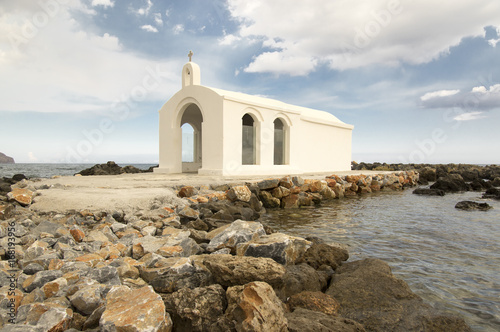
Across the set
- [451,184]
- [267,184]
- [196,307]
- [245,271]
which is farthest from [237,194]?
[451,184]

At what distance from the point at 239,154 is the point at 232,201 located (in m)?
5.80

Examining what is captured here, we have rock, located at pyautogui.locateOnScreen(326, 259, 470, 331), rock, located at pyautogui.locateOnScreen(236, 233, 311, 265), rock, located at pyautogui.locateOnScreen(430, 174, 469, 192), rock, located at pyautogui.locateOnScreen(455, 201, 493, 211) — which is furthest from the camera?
rock, located at pyautogui.locateOnScreen(430, 174, 469, 192)

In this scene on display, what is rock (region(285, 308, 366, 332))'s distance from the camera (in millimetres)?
2538

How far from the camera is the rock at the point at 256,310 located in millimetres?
2398

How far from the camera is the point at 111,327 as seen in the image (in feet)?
7.66

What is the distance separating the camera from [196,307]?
2.71 metres

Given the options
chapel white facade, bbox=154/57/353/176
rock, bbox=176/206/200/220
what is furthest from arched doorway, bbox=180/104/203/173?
rock, bbox=176/206/200/220

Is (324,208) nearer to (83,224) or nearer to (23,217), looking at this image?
(83,224)

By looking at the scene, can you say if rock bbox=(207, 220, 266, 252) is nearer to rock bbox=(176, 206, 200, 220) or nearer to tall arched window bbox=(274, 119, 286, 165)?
rock bbox=(176, 206, 200, 220)

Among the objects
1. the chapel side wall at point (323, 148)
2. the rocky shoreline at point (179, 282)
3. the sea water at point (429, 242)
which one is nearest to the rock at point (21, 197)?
the rocky shoreline at point (179, 282)

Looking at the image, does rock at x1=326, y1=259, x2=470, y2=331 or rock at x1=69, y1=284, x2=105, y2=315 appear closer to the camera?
rock at x1=69, y1=284, x2=105, y2=315

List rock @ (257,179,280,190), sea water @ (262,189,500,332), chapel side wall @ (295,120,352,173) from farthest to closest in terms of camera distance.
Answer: chapel side wall @ (295,120,352,173) < rock @ (257,179,280,190) < sea water @ (262,189,500,332)

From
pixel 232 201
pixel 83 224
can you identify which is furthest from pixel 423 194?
pixel 83 224

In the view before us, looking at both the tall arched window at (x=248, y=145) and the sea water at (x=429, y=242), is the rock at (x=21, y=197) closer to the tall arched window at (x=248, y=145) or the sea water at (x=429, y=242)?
the sea water at (x=429, y=242)
